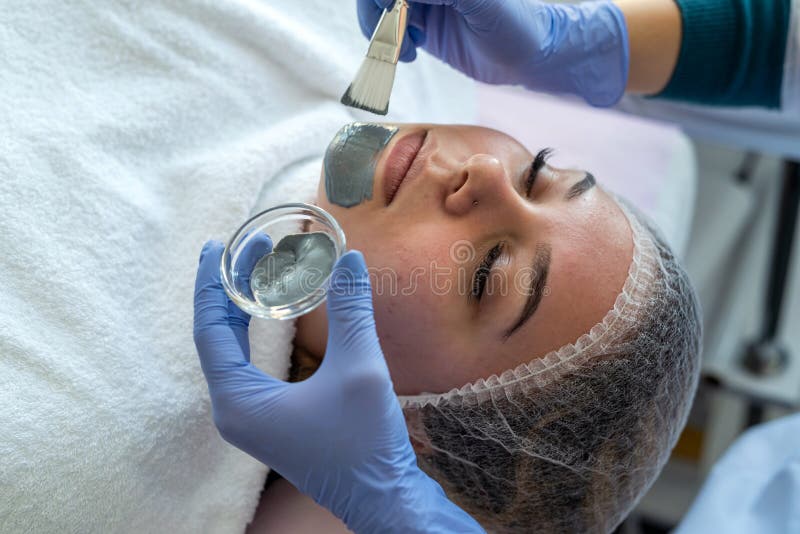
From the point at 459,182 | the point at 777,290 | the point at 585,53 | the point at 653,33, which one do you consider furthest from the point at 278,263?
the point at 777,290

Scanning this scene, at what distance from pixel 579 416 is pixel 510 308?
0.64ft

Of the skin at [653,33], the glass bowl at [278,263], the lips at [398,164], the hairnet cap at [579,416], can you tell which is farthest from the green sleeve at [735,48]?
the glass bowl at [278,263]

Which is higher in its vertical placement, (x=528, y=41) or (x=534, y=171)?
(x=528, y=41)

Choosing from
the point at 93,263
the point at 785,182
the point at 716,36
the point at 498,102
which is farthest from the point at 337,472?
the point at 785,182

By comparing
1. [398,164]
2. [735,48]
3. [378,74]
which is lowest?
[398,164]

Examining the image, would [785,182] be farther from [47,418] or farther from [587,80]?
[47,418]

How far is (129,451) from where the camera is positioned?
102 centimetres

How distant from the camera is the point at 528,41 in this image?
133 cm

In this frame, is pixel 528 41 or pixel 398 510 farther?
pixel 528 41

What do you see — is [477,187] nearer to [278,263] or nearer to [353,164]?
[353,164]

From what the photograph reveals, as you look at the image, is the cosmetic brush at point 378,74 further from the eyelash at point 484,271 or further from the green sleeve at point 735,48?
the green sleeve at point 735,48

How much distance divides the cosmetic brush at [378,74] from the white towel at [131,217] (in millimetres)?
266

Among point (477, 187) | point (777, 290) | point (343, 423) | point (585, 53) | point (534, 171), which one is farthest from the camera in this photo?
point (777, 290)

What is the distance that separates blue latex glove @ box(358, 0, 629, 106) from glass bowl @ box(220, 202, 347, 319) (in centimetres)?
42
